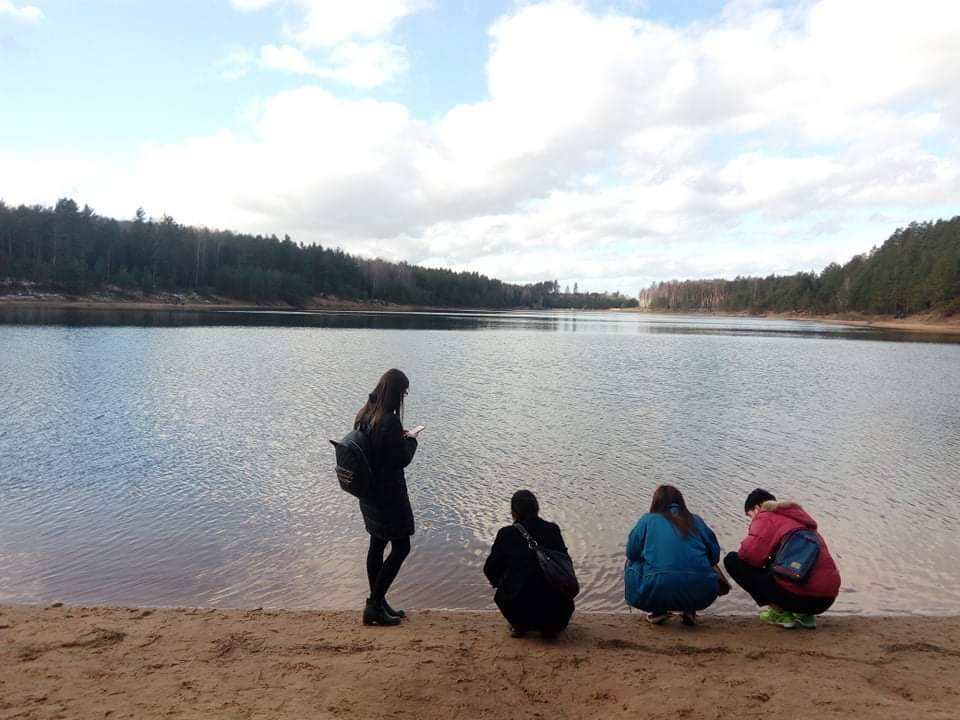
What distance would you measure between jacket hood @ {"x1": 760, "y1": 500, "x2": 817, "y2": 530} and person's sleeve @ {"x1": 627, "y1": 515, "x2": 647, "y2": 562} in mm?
1218

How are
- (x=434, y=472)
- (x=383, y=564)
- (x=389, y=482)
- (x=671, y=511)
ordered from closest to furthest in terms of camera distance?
1. (x=389, y=482)
2. (x=671, y=511)
3. (x=383, y=564)
4. (x=434, y=472)

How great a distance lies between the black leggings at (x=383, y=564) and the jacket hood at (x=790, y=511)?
336 cm

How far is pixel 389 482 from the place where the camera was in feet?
19.0

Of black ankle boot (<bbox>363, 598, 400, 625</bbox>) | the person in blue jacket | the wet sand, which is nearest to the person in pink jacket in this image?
the wet sand

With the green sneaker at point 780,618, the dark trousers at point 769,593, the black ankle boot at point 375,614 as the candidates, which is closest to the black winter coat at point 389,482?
the black ankle boot at point 375,614

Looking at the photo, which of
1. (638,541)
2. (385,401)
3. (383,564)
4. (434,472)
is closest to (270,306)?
(434,472)

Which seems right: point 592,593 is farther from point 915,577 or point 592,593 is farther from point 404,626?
point 915,577

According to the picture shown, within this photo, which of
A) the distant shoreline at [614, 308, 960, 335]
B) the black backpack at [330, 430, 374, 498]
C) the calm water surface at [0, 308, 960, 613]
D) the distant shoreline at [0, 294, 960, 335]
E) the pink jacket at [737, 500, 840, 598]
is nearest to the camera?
the black backpack at [330, 430, 374, 498]

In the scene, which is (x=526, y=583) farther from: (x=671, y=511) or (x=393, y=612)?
(x=393, y=612)

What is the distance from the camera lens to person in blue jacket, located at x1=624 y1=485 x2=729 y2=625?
5848 millimetres

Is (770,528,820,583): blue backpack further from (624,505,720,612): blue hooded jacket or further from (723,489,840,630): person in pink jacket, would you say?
(624,505,720,612): blue hooded jacket

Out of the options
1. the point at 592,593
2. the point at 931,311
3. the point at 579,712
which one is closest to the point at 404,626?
the point at 579,712

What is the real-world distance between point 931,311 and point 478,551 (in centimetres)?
10838

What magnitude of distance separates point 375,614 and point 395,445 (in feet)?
5.51
